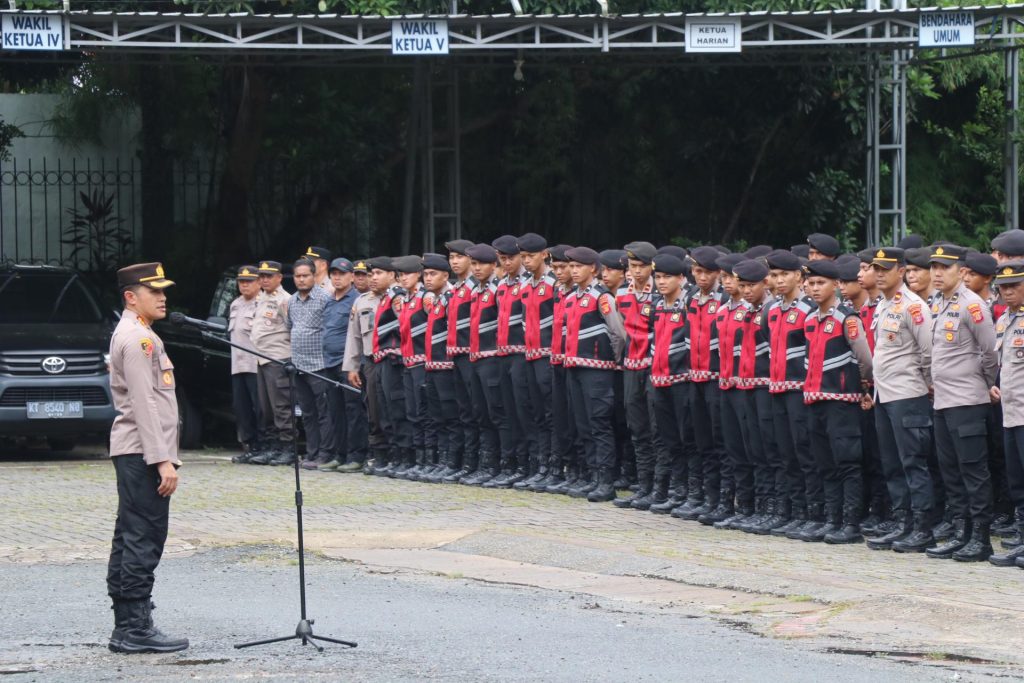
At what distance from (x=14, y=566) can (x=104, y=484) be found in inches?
158

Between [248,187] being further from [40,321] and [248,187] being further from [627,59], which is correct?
[40,321]

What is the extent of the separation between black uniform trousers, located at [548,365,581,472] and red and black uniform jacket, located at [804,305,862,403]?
2951 millimetres

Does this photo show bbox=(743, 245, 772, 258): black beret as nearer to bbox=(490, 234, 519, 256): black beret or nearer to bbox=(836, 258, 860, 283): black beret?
bbox=(836, 258, 860, 283): black beret

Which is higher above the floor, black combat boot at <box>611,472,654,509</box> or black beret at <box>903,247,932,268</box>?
black beret at <box>903,247,932,268</box>

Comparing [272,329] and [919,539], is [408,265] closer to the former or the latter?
[272,329]

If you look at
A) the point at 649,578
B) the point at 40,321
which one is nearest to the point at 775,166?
the point at 40,321

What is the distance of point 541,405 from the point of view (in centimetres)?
1460

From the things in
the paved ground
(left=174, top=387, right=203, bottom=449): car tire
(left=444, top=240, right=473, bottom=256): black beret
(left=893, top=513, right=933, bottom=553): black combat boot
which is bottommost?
the paved ground

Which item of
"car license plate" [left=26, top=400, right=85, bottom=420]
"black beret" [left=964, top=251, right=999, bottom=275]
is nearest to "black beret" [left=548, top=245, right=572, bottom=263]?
"black beret" [left=964, top=251, right=999, bottom=275]

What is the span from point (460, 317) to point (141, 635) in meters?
7.03

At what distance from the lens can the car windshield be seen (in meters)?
17.2

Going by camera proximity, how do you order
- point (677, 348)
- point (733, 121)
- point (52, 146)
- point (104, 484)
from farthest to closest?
1. point (52, 146)
2. point (733, 121)
3. point (104, 484)
4. point (677, 348)

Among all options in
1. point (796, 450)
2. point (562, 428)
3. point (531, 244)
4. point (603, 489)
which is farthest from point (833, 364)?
point (531, 244)

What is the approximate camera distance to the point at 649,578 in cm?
1038
